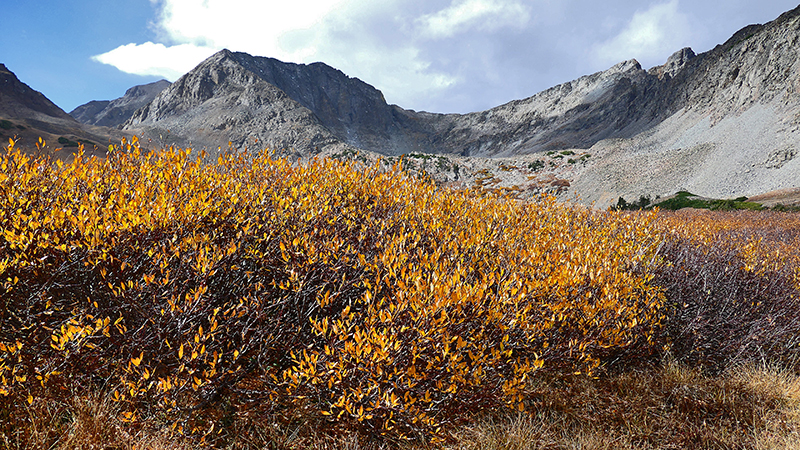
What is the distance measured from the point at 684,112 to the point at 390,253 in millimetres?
64589

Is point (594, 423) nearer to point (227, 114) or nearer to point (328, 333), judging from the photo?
point (328, 333)

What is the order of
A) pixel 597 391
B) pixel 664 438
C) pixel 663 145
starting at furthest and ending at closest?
pixel 663 145 → pixel 597 391 → pixel 664 438

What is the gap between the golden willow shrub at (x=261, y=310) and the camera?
2.21 m

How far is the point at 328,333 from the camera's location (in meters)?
2.44

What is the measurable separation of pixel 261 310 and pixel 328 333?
0.49 meters

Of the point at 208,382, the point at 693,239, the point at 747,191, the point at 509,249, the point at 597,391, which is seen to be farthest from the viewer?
the point at 747,191

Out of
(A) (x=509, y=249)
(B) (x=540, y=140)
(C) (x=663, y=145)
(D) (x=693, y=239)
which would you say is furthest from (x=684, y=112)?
(A) (x=509, y=249)

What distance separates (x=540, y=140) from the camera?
Answer: 8900 cm

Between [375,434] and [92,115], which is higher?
[92,115]

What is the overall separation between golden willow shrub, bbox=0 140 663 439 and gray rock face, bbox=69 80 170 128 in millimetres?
163436

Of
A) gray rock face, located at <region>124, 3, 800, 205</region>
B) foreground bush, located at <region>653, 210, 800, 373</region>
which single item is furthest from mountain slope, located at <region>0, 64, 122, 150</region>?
foreground bush, located at <region>653, 210, 800, 373</region>

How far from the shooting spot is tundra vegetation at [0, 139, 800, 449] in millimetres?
2221

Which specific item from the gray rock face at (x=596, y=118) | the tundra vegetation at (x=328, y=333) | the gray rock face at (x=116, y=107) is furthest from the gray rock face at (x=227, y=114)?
the tundra vegetation at (x=328, y=333)

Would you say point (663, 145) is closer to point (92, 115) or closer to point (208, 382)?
point (208, 382)
